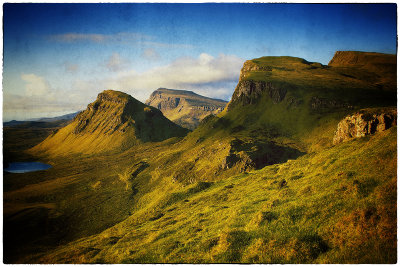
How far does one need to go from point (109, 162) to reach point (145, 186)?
A: 58.3m

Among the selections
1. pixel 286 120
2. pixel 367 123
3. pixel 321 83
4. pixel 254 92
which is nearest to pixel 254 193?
pixel 367 123

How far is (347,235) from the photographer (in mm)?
19000

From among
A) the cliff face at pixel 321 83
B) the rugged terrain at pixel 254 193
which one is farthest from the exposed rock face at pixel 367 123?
the cliff face at pixel 321 83

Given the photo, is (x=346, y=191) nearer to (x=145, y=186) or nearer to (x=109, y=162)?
(x=145, y=186)

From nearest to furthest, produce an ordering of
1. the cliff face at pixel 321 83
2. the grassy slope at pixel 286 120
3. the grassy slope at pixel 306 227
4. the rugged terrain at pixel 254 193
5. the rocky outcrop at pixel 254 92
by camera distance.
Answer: the grassy slope at pixel 306 227 < the rugged terrain at pixel 254 193 < the grassy slope at pixel 286 120 < the cliff face at pixel 321 83 < the rocky outcrop at pixel 254 92

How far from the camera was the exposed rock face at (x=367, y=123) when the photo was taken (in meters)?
35.9

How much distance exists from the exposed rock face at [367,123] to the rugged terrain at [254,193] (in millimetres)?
222

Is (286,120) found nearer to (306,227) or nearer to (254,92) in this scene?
(254,92)

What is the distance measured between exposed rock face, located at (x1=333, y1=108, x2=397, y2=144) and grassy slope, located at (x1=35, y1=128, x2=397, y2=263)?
5210mm

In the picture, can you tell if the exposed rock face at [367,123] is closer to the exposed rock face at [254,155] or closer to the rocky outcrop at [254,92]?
the exposed rock face at [254,155]

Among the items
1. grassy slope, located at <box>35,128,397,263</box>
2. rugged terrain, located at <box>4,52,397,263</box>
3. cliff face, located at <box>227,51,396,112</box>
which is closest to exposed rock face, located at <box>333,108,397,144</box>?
rugged terrain, located at <box>4,52,397,263</box>

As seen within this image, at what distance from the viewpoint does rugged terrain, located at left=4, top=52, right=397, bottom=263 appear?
20922 mm

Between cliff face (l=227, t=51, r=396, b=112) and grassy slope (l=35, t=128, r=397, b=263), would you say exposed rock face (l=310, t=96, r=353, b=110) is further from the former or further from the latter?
grassy slope (l=35, t=128, r=397, b=263)

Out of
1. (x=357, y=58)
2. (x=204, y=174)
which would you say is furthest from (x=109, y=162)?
(x=357, y=58)
